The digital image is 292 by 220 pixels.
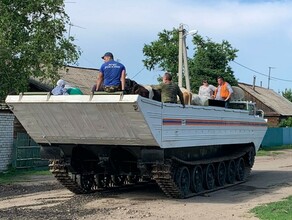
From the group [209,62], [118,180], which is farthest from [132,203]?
[209,62]

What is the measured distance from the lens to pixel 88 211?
11.3m

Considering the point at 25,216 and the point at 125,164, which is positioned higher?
the point at 125,164

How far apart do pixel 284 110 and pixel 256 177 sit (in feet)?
128

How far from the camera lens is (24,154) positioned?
67.3 feet

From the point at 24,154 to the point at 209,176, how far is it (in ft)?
26.8

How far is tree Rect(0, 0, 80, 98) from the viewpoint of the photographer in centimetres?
1883

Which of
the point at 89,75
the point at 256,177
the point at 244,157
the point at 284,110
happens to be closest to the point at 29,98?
the point at 244,157

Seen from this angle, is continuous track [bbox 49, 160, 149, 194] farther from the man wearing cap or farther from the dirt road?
the man wearing cap

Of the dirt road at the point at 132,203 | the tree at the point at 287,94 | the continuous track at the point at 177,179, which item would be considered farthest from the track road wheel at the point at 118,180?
the tree at the point at 287,94

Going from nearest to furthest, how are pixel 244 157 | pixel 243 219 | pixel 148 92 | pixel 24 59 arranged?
pixel 243 219 < pixel 148 92 < pixel 244 157 < pixel 24 59

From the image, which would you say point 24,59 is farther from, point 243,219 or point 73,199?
point 243,219

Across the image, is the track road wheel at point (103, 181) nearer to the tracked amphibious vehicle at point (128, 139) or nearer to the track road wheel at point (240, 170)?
the tracked amphibious vehicle at point (128, 139)

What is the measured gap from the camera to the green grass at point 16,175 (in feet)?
56.5

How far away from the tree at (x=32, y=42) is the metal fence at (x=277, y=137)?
2220 centimetres
